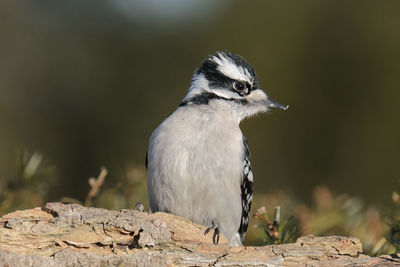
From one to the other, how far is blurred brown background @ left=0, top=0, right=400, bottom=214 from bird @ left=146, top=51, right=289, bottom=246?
6.06 meters

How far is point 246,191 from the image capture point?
21.3 feet

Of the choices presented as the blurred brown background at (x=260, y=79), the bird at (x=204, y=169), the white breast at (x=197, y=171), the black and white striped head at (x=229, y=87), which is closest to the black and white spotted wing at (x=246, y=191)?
the bird at (x=204, y=169)

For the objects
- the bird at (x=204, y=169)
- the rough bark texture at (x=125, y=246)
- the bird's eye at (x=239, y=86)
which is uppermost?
the bird's eye at (x=239, y=86)

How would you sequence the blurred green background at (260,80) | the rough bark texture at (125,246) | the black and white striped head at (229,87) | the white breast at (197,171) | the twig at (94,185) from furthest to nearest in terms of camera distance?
the blurred green background at (260,80) < the black and white striped head at (229,87) < the white breast at (197,171) < the twig at (94,185) < the rough bark texture at (125,246)

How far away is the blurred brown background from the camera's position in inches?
523

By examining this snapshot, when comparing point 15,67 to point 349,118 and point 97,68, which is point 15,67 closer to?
point 97,68

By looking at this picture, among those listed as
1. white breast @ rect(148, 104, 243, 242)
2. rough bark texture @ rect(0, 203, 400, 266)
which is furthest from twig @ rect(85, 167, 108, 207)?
rough bark texture @ rect(0, 203, 400, 266)

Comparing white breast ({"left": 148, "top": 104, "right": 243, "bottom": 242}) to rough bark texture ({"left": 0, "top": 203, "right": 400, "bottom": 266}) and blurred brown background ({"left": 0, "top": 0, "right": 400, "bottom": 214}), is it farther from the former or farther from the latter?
blurred brown background ({"left": 0, "top": 0, "right": 400, "bottom": 214})

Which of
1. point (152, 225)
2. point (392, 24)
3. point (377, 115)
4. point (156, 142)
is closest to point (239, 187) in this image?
point (156, 142)

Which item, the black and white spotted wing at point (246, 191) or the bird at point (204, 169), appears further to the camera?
the black and white spotted wing at point (246, 191)

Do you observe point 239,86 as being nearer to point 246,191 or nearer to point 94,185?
point 246,191

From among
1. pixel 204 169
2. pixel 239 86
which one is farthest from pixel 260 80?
pixel 204 169

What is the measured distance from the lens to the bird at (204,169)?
596 centimetres

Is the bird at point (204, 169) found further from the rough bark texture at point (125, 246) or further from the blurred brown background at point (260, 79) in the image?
the blurred brown background at point (260, 79)
